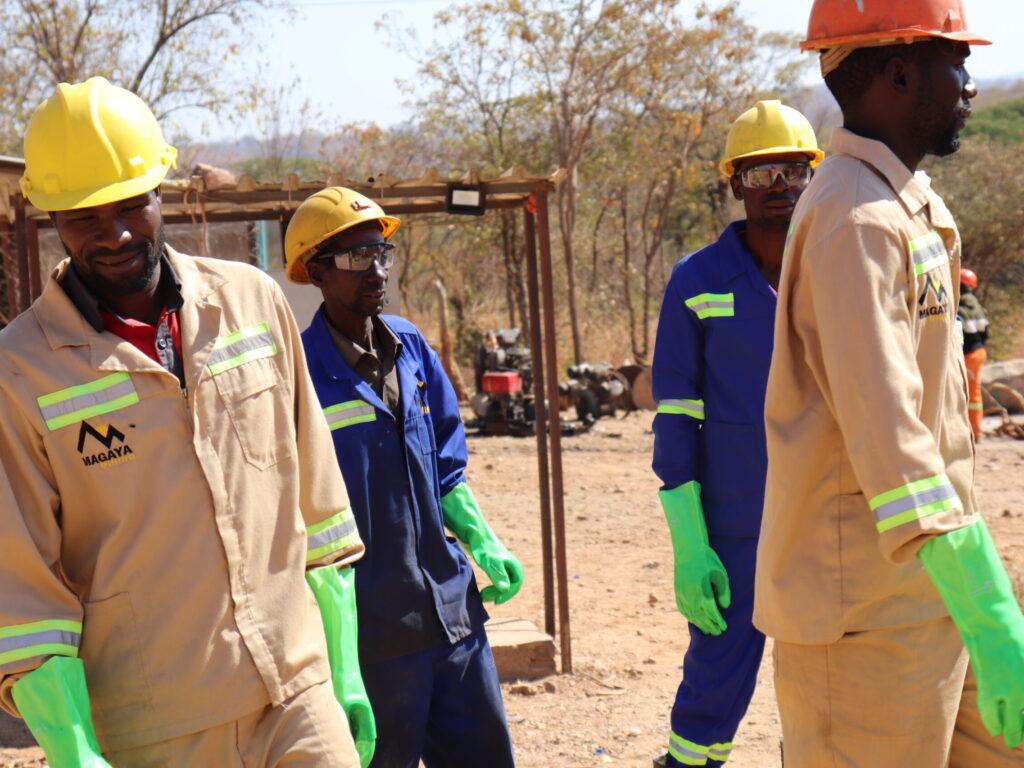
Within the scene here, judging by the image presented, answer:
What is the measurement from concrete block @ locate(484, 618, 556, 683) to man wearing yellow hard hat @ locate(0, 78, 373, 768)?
320cm

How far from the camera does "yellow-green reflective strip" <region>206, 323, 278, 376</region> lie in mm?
2418

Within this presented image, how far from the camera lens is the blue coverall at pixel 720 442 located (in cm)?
362

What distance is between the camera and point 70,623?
7.22 feet

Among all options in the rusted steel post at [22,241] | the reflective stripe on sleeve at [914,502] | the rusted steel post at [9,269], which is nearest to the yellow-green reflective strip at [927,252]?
the reflective stripe on sleeve at [914,502]

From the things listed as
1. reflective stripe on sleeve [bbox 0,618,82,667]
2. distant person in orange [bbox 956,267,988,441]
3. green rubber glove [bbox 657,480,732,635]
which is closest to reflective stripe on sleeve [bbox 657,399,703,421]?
green rubber glove [bbox 657,480,732,635]

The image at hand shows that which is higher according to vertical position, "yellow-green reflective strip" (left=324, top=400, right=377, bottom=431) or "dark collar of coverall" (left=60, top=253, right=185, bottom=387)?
"dark collar of coverall" (left=60, top=253, right=185, bottom=387)

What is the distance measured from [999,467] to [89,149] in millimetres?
10043

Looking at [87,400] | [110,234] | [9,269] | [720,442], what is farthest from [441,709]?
[9,269]

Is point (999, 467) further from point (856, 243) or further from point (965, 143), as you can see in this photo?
point (965, 143)

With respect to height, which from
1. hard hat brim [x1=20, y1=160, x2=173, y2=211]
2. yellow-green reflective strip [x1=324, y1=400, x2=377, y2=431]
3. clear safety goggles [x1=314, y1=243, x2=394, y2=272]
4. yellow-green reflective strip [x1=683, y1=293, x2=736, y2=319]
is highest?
hard hat brim [x1=20, y1=160, x2=173, y2=211]

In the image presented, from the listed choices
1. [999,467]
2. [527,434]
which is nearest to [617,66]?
[527,434]

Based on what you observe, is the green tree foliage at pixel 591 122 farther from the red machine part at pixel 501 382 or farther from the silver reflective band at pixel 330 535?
the silver reflective band at pixel 330 535

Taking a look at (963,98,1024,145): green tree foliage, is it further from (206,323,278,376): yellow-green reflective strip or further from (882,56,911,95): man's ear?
(206,323,278,376): yellow-green reflective strip

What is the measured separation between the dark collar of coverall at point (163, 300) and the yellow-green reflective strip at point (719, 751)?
210cm
